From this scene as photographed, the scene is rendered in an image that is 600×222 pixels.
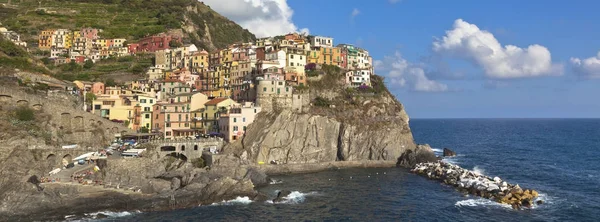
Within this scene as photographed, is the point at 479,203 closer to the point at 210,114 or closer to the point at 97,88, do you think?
the point at 210,114

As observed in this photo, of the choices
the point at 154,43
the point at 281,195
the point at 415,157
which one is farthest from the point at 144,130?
the point at 415,157

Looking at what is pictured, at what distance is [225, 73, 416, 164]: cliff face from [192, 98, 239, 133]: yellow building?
Answer: 6.56 meters

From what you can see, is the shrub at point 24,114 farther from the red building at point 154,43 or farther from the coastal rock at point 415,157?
the coastal rock at point 415,157

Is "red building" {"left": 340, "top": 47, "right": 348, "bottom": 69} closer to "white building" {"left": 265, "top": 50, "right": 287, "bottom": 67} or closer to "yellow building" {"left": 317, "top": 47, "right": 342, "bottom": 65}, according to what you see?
"yellow building" {"left": 317, "top": 47, "right": 342, "bottom": 65}

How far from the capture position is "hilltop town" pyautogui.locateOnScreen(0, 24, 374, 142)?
254 ft

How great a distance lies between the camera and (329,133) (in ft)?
251

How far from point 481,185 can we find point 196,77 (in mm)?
60355

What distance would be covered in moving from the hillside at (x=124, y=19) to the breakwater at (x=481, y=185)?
76.6 meters

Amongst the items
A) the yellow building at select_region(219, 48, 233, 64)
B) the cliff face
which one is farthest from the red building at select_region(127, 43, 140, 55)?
the cliff face

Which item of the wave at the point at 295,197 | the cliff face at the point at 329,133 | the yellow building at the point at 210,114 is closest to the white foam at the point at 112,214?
the wave at the point at 295,197

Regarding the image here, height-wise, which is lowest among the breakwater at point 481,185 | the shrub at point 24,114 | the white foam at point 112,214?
the white foam at point 112,214

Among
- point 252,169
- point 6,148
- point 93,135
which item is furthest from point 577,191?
point 6,148

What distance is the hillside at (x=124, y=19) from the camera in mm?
124750

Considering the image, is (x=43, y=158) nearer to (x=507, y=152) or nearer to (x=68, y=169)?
(x=68, y=169)
